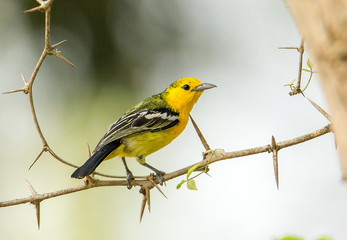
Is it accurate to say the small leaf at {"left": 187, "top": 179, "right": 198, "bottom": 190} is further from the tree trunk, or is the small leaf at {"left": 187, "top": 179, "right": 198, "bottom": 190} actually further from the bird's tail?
the tree trunk

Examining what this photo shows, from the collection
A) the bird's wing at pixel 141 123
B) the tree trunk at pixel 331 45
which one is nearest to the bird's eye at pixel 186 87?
the bird's wing at pixel 141 123

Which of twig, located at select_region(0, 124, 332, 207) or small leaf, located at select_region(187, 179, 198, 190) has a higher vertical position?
twig, located at select_region(0, 124, 332, 207)

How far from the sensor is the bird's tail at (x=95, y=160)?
3.99 meters

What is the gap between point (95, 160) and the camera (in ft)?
15.0

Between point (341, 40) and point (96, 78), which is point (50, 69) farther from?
point (341, 40)

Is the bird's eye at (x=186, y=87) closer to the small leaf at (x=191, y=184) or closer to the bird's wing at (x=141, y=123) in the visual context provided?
the bird's wing at (x=141, y=123)

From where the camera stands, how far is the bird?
17.1ft

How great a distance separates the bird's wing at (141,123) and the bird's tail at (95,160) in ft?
0.22

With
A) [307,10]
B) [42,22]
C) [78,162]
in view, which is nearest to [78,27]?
[42,22]

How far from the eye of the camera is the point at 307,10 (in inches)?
41.1

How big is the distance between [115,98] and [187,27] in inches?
82.0

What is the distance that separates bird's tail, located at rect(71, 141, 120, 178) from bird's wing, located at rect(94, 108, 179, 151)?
0.22ft

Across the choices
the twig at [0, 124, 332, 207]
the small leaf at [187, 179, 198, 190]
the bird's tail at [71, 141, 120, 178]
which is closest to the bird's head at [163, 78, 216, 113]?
the bird's tail at [71, 141, 120, 178]

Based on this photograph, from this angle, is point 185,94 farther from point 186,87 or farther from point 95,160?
point 95,160
